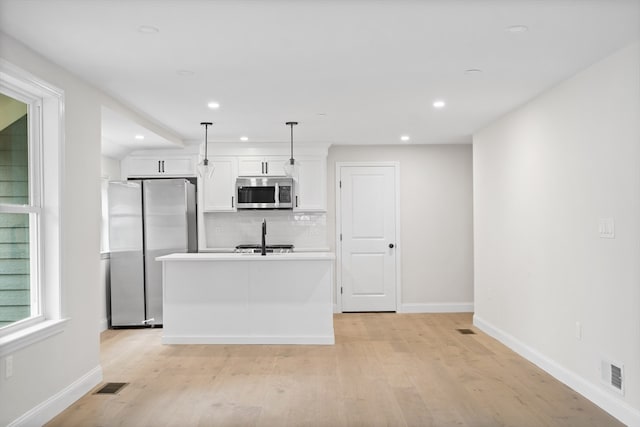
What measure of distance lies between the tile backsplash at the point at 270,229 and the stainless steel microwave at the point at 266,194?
296 mm

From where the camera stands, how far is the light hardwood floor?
131 inches

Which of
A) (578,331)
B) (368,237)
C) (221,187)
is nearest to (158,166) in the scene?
(221,187)

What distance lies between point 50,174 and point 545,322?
395cm

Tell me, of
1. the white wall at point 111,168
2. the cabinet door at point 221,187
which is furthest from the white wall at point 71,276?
the cabinet door at point 221,187

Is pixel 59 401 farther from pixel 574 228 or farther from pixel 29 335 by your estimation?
pixel 574 228

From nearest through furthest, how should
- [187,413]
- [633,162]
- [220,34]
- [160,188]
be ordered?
[220,34] → [633,162] → [187,413] → [160,188]

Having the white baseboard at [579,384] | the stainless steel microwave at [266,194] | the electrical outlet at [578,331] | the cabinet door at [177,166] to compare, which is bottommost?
the white baseboard at [579,384]

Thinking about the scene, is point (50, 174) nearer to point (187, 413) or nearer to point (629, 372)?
point (187, 413)

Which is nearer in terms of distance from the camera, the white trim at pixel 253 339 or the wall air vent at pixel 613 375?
the wall air vent at pixel 613 375

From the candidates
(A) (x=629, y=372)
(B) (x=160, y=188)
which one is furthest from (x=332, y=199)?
(A) (x=629, y=372)

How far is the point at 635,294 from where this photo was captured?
125 inches

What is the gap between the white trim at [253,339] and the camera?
5.33m

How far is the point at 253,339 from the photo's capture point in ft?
17.5

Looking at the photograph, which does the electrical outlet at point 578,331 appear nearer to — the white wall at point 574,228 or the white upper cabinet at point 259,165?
the white wall at point 574,228
